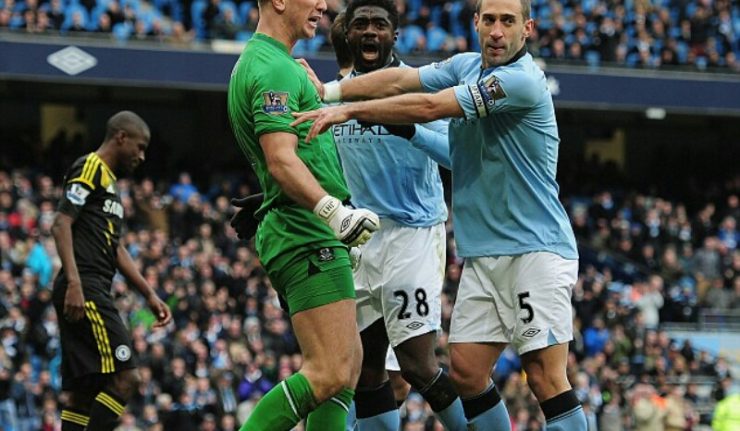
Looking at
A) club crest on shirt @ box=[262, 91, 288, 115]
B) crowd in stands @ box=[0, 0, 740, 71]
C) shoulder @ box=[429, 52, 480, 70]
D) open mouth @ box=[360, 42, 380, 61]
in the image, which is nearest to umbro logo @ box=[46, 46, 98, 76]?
crowd in stands @ box=[0, 0, 740, 71]

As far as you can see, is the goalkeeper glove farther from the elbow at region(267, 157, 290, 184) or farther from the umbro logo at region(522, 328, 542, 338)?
the umbro logo at region(522, 328, 542, 338)

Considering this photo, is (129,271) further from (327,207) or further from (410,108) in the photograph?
(327,207)

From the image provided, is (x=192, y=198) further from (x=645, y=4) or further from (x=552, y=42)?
(x=645, y=4)

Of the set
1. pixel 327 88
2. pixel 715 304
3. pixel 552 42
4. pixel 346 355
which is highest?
pixel 552 42

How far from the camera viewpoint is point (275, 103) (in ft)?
21.0

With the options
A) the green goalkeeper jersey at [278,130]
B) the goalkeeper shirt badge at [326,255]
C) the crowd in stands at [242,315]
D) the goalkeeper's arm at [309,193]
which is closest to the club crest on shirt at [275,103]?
the green goalkeeper jersey at [278,130]

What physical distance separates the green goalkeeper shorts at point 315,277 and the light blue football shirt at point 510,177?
3.23 feet

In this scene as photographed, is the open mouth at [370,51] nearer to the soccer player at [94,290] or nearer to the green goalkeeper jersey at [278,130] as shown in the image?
the green goalkeeper jersey at [278,130]

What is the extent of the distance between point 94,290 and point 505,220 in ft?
9.53

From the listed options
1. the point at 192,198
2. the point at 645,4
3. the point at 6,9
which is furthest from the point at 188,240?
the point at 645,4

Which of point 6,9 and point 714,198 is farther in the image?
point 714,198

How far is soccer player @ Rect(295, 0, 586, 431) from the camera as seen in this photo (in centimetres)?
707

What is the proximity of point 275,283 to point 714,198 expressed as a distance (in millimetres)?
25349

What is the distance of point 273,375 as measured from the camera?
18156 millimetres
